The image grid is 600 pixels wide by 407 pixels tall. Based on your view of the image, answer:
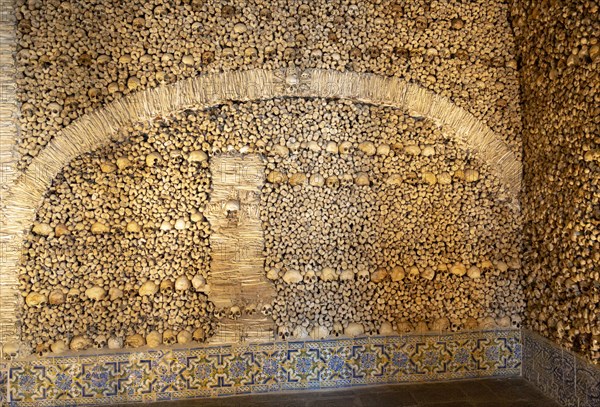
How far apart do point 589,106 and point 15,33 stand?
4.75 meters

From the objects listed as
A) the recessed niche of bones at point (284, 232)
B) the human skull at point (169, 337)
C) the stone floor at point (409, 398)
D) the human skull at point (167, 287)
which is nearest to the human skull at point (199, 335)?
the recessed niche of bones at point (284, 232)

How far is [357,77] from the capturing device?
13.3ft

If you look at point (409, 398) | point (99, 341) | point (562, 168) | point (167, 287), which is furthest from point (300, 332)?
point (562, 168)

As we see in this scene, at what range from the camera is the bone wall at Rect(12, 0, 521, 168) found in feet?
12.4

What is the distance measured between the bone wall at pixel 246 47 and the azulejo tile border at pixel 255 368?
186cm

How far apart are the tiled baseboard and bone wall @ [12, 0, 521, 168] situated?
5.99 feet

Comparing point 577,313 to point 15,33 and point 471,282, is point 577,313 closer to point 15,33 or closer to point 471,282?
point 471,282

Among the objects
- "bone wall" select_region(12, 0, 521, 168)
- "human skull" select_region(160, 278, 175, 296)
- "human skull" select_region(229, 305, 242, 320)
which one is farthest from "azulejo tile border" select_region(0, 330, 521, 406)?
"bone wall" select_region(12, 0, 521, 168)

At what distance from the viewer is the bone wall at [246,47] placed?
12.4ft

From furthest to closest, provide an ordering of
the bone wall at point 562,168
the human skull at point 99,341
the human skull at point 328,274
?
the human skull at point 328,274
the human skull at point 99,341
the bone wall at point 562,168

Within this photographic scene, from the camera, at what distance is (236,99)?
3975mm

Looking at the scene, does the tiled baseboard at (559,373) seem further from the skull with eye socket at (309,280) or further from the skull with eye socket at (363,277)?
the skull with eye socket at (309,280)

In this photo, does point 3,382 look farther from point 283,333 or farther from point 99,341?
point 283,333

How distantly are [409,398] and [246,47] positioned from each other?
348 cm
